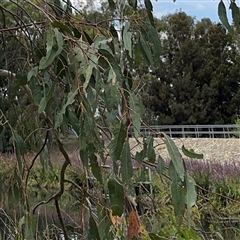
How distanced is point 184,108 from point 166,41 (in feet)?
9.39

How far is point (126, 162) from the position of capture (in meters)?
0.68

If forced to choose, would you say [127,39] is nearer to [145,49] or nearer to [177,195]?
[145,49]

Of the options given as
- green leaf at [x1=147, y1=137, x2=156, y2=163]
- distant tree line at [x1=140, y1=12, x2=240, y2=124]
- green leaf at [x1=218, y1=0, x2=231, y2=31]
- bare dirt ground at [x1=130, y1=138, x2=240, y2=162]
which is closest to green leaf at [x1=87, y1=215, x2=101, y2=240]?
green leaf at [x1=147, y1=137, x2=156, y2=163]

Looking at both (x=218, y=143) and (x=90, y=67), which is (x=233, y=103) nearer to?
(x=218, y=143)

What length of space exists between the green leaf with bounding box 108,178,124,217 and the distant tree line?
15.4 metres

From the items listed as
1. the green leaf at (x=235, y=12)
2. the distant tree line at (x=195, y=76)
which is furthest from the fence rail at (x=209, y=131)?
the green leaf at (x=235, y=12)

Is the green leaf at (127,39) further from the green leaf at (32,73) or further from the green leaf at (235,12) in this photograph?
the green leaf at (235,12)

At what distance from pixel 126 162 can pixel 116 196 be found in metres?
0.06

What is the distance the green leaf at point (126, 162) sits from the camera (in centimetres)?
68

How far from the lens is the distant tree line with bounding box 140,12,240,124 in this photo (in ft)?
53.8

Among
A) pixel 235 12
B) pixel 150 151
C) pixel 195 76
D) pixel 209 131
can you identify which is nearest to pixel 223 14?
pixel 235 12

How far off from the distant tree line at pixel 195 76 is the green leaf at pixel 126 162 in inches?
609

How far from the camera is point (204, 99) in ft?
54.2

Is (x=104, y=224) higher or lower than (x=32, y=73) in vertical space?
lower
